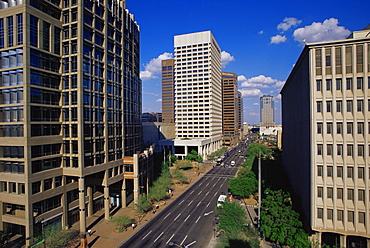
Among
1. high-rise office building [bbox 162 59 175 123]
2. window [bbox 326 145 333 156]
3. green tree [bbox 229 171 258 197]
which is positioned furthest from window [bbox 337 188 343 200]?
high-rise office building [bbox 162 59 175 123]

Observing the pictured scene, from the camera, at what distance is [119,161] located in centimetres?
4919

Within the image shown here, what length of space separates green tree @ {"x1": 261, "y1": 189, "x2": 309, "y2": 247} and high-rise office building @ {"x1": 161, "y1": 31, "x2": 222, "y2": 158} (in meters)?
88.2

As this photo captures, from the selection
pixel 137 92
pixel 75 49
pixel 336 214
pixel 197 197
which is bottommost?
pixel 197 197

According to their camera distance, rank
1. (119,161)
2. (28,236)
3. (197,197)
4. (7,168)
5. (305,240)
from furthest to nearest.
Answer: (197,197) → (119,161) → (7,168) → (28,236) → (305,240)

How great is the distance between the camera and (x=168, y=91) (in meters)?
187

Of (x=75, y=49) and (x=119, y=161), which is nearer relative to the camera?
(x=75, y=49)

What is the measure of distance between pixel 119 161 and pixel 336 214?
38796 mm

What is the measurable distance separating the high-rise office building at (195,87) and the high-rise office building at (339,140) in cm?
9250

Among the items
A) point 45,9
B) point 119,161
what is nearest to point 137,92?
point 119,161

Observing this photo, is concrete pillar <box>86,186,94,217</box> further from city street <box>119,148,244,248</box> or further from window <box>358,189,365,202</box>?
window <box>358,189,365,202</box>

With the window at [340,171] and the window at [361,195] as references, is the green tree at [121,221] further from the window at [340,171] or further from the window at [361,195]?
the window at [361,195]

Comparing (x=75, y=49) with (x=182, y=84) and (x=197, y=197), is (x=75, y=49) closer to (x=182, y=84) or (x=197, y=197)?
(x=197, y=197)

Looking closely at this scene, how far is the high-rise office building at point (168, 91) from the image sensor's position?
186 meters

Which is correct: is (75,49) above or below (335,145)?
above
